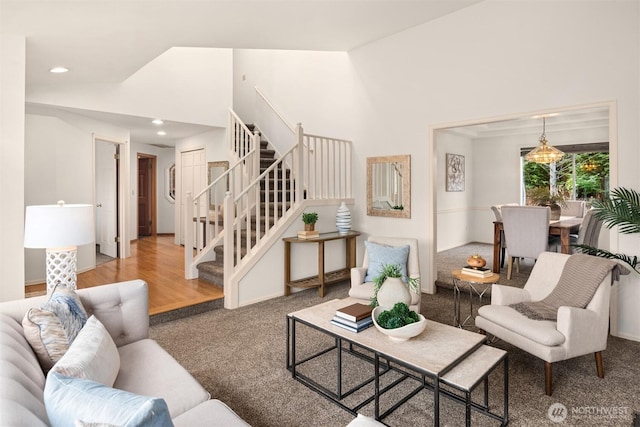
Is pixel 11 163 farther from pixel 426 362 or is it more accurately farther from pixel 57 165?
pixel 426 362

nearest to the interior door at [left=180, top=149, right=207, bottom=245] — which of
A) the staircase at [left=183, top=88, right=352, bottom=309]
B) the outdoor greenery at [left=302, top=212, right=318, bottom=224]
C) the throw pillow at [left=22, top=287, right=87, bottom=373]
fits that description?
the staircase at [left=183, top=88, right=352, bottom=309]

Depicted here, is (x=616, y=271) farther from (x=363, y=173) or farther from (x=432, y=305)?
(x=363, y=173)

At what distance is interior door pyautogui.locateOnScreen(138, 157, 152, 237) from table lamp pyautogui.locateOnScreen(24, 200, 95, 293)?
6997 mm

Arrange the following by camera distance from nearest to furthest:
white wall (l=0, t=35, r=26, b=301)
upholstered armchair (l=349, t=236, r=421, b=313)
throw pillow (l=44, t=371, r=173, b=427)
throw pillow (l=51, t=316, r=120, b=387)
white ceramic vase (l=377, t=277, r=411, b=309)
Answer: throw pillow (l=44, t=371, r=173, b=427), throw pillow (l=51, t=316, r=120, b=387), white ceramic vase (l=377, t=277, r=411, b=309), white wall (l=0, t=35, r=26, b=301), upholstered armchair (l=349, t=236, r=421, b=313)

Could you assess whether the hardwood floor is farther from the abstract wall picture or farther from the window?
the window

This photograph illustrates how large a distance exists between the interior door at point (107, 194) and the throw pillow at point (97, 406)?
587 centimetres

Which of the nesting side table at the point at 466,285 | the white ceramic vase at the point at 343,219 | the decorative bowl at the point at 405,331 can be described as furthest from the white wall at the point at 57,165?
the nesting side table at the point at 466,285

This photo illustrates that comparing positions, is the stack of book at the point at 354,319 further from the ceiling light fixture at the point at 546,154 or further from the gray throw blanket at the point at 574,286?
the ceiling light fixture at the point at 546,154

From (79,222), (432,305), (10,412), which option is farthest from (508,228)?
(10,412)

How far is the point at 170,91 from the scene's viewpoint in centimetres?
561

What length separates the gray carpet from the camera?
82.4 inches

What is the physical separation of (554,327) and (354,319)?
4.58ft

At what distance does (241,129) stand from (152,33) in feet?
9.75

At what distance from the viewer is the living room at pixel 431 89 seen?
9.18 ft
